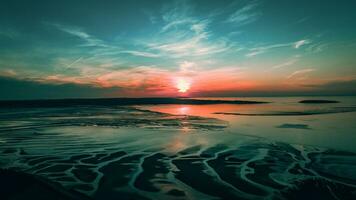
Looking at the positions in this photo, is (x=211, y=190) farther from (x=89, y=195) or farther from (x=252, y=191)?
(x=89, y=195)

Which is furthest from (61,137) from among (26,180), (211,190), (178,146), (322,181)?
(322,181)

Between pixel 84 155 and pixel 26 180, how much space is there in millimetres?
3651

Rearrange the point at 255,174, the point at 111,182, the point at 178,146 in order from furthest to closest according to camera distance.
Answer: the point at 178,146, the point at 255,174, the point at 111,182

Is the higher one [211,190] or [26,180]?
[26,180]

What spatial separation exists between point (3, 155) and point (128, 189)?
627 centimetres

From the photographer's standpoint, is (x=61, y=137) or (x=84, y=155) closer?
(x=84, y=155)

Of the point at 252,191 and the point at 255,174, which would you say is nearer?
the point at 252,191

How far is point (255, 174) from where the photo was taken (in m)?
7.08

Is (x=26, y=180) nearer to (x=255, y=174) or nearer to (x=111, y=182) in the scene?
(x=111, y=182)

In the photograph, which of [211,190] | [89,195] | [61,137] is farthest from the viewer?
[61,137]

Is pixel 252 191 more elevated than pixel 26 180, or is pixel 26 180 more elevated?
pixel 26 180

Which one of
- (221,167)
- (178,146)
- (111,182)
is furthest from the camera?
(178,146)

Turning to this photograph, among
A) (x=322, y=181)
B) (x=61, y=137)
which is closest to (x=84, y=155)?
(x=61, y=137)

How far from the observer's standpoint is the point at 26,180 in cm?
555
